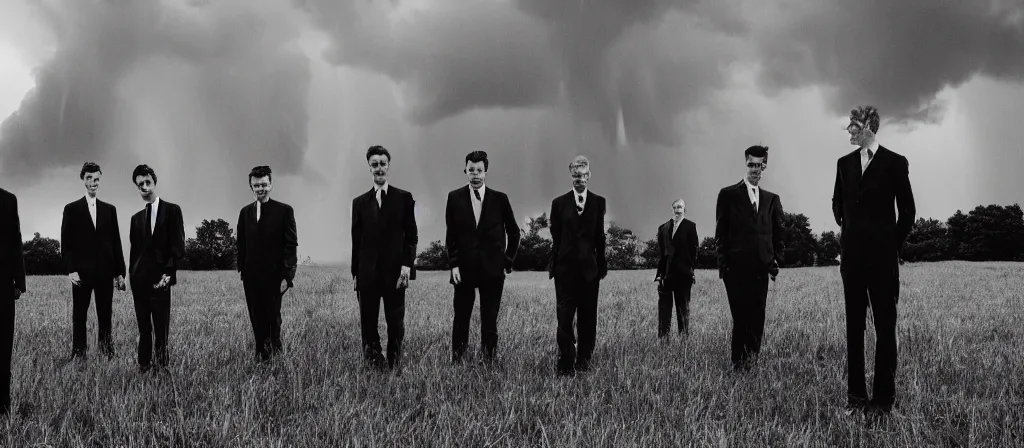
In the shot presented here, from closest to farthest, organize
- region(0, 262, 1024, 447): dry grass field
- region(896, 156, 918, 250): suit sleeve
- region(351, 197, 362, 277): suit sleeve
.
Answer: region(0, 262, 1024, 447): dry grass field, region(896, 156, 918, 250): suit sleeve, region(351, 197, 362, 277): suit sleeve

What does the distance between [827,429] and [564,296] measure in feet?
8.84

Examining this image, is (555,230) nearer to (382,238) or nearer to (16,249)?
(382,238)

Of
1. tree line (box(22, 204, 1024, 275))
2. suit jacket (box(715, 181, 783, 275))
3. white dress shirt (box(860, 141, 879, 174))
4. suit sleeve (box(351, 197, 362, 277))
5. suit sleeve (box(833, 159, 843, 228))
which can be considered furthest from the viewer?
tree line (box(22, 204, 1024, 275))

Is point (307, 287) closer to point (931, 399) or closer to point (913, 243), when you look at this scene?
point (931, 399)

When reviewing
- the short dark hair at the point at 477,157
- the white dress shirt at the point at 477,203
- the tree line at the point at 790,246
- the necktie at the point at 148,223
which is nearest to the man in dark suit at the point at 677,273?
the white dress shirt at the point at 477,203

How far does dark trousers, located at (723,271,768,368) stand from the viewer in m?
6.58

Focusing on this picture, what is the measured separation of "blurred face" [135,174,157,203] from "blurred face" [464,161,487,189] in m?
3.70

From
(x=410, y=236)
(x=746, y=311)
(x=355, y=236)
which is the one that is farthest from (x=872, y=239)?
(x=355, y=236)

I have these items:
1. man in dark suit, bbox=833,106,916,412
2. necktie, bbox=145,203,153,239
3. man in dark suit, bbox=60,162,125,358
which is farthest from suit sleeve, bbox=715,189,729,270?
man in dark suit, bbox=60,162,125,358

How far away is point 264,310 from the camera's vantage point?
262 inches

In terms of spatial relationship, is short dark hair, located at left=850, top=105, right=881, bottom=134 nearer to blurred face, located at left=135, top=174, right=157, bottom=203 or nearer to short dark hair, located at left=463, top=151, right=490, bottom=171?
short dark hair, located at left=463, top=151, right=490, bottom=171

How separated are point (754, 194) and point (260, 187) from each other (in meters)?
5.73

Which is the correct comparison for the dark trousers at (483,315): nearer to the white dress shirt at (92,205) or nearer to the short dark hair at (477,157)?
the short dark hair at (477,157)

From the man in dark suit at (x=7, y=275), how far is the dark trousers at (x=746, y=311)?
6854 millimetres
